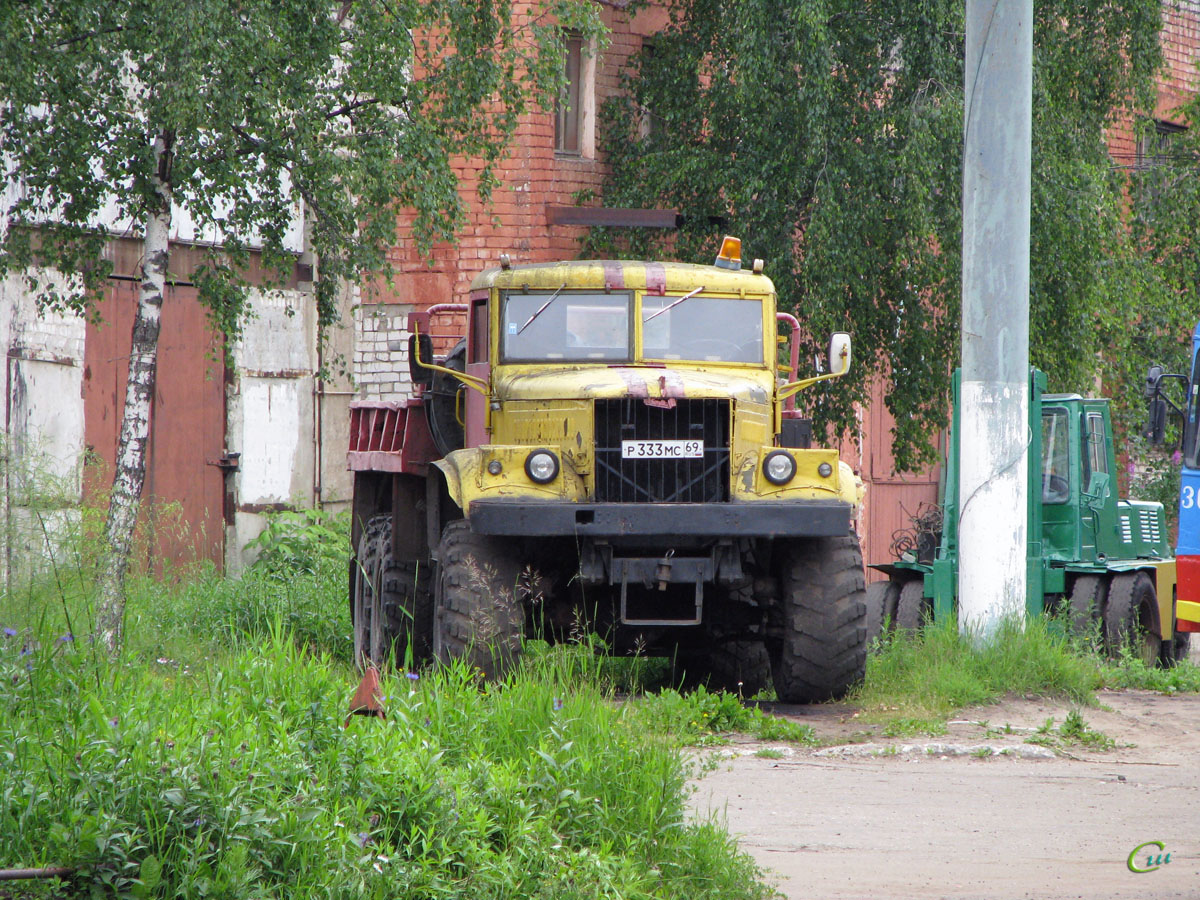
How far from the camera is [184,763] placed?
4.54m

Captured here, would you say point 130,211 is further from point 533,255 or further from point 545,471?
point 533,255

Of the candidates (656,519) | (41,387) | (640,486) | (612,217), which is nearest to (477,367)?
(640,486)

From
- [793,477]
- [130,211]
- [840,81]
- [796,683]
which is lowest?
[796,683]

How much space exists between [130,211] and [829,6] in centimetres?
743

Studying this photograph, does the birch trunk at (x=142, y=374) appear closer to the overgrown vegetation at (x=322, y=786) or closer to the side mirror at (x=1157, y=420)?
the overgrown vegetation at (x=322, y=786)

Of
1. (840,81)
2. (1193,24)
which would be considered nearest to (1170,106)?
(1193,24)

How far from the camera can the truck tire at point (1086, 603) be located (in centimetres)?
1284

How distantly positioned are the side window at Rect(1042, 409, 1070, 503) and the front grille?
18.1 ft

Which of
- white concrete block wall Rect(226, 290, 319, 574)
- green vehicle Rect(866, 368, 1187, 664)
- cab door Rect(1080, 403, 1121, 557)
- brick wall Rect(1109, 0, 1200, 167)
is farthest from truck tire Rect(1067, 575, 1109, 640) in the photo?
brick wall Rect(1109, 0, 1200, 167)

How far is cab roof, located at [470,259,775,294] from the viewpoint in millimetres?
10133

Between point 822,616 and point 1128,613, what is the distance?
5.26 meters

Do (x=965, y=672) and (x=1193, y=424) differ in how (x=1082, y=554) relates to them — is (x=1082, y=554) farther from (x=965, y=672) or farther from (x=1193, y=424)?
(x=965, y=672)

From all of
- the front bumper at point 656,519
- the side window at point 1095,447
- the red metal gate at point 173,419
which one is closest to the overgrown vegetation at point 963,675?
the front bumper at point 656,519

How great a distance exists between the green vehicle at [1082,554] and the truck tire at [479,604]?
16.6ft
